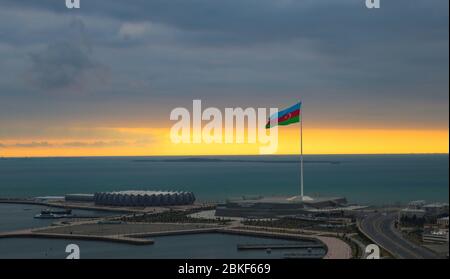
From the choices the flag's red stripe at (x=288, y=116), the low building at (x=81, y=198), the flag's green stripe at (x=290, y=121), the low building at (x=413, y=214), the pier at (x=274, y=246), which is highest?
the flag's red stripe at (x=288, y=116)

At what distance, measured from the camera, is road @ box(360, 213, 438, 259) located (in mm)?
43750

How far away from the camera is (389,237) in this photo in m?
52.6

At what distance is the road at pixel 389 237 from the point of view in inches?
1722

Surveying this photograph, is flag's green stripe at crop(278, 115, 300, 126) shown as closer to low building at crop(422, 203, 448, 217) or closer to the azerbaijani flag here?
the azerbaijani flag

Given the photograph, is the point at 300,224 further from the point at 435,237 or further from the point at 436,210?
the point at 435,237

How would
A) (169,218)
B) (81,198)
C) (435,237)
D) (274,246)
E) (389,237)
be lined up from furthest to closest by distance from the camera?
(81,198) < (169,218) < (389,237) < (274,246) < (435,237)

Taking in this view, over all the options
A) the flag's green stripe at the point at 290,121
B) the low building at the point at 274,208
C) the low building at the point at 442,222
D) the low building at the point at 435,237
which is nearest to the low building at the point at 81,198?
the low building at the point at 274,208

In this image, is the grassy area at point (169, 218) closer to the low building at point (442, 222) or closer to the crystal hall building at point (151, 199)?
the crystal hall building at point (151, 199)

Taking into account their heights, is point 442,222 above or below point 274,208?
below

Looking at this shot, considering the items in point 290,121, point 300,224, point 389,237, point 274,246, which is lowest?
point 274,246

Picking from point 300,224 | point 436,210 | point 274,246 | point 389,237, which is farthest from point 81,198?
point 389,237
